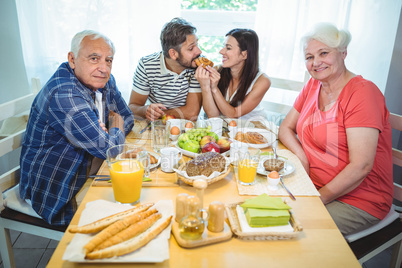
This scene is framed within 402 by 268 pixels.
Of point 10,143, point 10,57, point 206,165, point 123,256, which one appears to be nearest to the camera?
point 123,256

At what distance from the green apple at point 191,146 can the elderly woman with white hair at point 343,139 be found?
513 millimetres

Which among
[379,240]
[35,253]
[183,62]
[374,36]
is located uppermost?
[374,36]

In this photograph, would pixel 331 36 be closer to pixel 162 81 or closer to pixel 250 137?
pixel 250 137

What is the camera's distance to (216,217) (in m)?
0.89

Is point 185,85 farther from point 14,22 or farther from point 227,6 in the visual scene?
point 14,22

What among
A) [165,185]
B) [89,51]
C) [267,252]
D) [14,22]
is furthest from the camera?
[14,22]

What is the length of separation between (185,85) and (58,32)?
120cm

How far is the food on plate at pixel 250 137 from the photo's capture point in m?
1.55

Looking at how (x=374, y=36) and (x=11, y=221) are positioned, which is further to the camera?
(x=374, y=36)

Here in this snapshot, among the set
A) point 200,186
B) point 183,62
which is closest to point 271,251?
point 200,186

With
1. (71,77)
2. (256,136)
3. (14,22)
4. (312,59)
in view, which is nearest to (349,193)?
(256,136)

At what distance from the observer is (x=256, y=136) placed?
1.57 metres

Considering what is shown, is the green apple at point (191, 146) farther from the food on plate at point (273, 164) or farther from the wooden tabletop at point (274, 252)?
the wooden tabletop at point (274, 252)

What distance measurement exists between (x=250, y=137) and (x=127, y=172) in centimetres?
73
